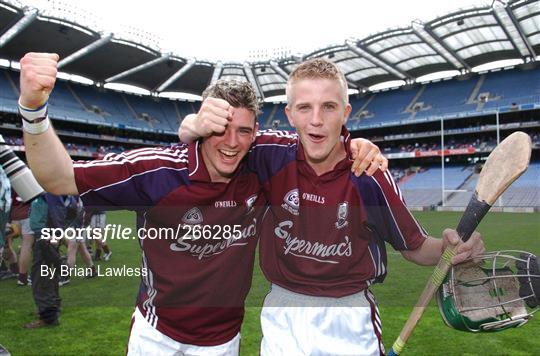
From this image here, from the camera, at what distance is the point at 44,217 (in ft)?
18.4

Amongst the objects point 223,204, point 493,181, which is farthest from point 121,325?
point 493,181

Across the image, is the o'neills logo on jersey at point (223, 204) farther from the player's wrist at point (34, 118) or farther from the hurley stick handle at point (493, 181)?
the hurley stick handle at point (493, 181)

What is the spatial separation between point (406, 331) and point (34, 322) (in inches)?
172

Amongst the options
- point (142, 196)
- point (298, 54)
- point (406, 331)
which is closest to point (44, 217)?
point (142, 196)

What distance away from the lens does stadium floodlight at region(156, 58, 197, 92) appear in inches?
1515

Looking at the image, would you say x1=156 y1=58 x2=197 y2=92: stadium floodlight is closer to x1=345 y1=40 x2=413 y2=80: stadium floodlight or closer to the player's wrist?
x1=345 y1=40 x2=413 y2=80: stadium floodlight

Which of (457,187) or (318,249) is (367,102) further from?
(318,249)

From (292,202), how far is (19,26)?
111 ft

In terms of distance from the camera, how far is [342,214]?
7.70 ft

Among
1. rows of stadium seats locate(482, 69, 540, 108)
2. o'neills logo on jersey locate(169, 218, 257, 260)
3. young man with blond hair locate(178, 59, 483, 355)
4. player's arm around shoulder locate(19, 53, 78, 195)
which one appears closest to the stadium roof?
rows of stadium seats locate(482, 69, 540, 108)

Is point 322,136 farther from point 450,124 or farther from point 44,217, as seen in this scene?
point 450,124

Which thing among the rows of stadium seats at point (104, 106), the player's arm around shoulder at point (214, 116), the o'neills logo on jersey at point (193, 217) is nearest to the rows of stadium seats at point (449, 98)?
the rows of stadium seats at point (104, 106)

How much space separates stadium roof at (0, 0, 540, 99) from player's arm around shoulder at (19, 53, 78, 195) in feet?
97.4

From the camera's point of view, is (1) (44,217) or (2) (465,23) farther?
(2) (465,23)
